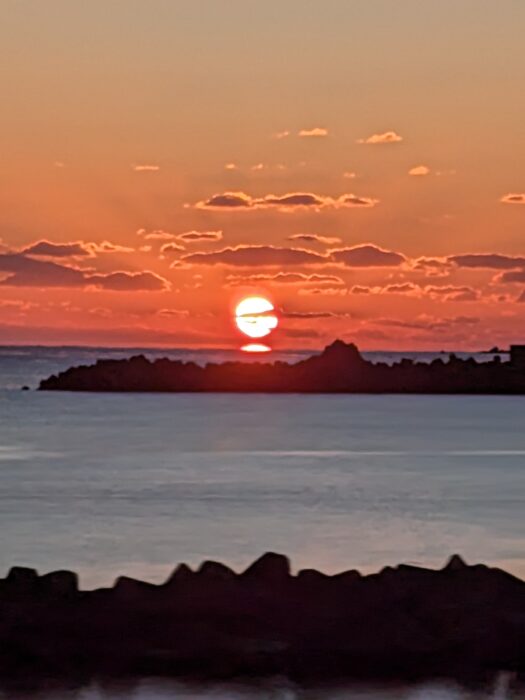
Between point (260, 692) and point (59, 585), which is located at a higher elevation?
point (59, 585)

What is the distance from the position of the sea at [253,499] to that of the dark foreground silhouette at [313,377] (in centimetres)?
3451

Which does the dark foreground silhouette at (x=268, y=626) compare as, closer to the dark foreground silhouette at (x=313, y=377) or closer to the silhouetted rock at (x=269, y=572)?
the silhouetted rock at (x=269, y=572)

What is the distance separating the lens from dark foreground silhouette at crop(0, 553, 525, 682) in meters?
11.3

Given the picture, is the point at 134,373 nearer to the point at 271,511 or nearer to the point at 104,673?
the point at 271,511

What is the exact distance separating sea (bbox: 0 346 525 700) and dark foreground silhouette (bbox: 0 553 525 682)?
0.51m

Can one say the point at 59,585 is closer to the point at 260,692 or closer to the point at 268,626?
the point at 268,626

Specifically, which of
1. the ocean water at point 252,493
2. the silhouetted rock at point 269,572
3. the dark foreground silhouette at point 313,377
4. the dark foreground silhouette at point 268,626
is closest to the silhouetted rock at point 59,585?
the dark foreground silhouette at point 268,626

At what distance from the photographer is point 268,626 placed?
466 inches

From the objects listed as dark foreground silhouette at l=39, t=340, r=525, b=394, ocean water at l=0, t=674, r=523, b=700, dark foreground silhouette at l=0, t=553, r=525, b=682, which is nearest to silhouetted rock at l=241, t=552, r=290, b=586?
dark foreground silhouette at l=0, t=553, r=525, b=682

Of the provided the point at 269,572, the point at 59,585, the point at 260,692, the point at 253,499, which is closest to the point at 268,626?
the point at 269,572

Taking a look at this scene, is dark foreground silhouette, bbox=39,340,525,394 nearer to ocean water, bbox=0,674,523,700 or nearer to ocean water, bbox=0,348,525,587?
ocean water, bbox=0,348,525,587

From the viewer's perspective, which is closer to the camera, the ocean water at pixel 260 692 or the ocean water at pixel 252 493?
the ocean water at pixel 260 692

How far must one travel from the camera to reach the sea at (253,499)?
775 inches

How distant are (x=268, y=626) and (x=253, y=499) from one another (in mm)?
19346
